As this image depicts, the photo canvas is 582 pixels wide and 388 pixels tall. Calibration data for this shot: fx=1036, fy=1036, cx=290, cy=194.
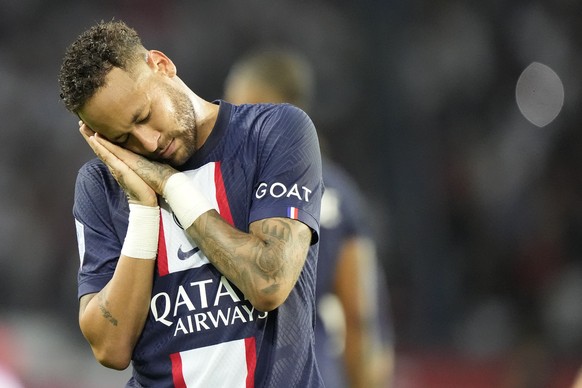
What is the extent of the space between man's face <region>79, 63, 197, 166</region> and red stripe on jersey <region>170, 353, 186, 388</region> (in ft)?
1.55

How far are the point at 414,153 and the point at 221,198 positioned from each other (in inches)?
183

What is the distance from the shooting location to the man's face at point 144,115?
248 centimetres

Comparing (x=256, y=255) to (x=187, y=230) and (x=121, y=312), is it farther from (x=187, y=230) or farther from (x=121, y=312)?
(x=121, y=312)

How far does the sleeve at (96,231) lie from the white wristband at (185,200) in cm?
17

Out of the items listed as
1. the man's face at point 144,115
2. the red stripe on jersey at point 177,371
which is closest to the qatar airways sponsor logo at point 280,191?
the man's face at point 144,115

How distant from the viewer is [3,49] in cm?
773

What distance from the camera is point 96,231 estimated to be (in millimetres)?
2598

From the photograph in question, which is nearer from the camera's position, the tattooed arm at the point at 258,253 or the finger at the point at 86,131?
the tattooed arm at the point at 258,253

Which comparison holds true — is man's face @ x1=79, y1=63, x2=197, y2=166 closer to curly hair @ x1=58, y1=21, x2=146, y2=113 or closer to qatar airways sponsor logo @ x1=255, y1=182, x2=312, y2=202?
curly hair @ x1=58, y1=21, x2=146, y2=113

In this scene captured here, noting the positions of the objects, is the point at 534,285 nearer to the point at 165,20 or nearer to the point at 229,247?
the point at 165,20

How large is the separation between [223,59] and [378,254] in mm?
1913

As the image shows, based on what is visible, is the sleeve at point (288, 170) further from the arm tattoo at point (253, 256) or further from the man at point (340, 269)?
the man at point (340, 269)

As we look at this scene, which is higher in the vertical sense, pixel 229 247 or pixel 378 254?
pixel 229 247

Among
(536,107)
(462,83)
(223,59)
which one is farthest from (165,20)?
(536,107)
